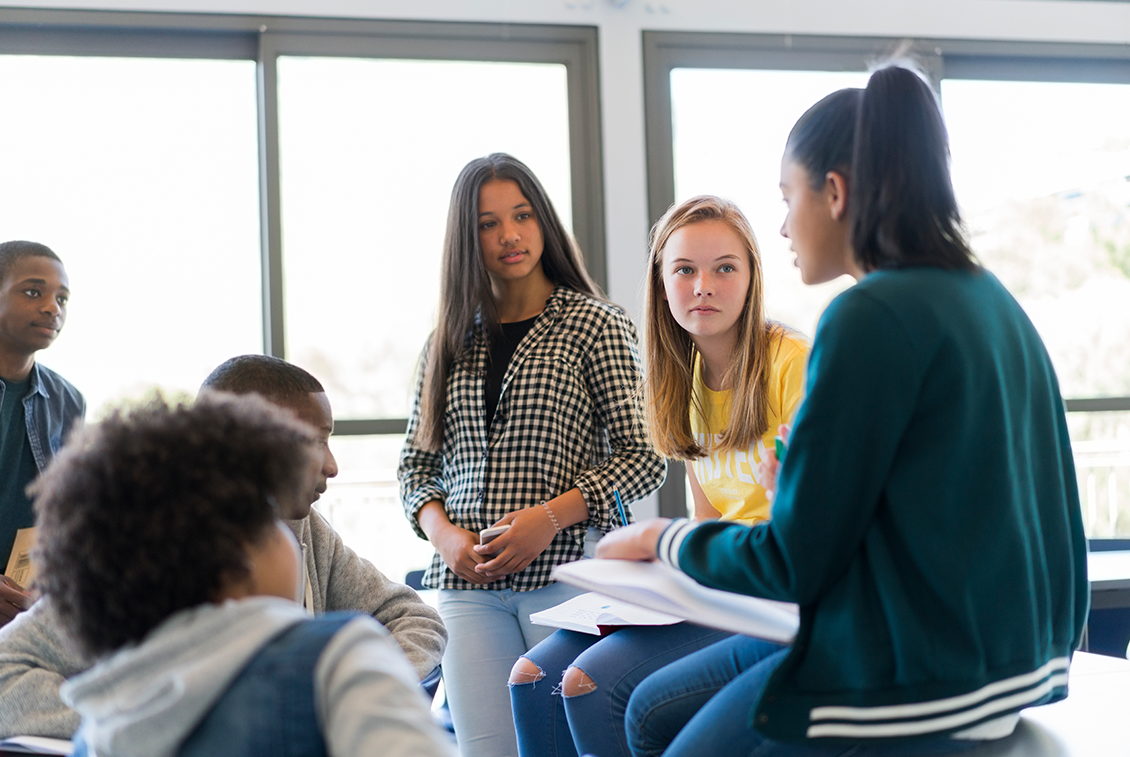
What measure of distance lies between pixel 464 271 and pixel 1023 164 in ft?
9.06

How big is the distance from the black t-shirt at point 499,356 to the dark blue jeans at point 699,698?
34.3 inches

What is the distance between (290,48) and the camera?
3215 mm

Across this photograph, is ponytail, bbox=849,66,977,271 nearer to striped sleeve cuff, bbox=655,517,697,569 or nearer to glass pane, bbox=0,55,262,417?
striped sleeve cuff, bbox=655,517,697,569

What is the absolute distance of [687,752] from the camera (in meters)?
1.04

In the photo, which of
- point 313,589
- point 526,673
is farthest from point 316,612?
point 526,673

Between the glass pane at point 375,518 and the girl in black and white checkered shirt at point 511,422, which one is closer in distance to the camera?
the girl in black and white checkered shirt at point 511,422

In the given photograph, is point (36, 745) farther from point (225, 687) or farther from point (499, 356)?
point (499, 356)

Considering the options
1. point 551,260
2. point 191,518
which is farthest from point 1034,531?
point 551,260

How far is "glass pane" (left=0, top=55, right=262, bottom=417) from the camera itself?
315cm

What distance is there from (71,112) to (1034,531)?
130 inches

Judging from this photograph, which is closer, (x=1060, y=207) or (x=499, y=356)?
(x=499, y=356)

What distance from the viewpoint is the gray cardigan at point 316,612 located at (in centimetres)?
107

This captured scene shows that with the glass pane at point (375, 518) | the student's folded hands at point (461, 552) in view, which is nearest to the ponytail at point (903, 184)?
the student's folded hands at point (461, 552)

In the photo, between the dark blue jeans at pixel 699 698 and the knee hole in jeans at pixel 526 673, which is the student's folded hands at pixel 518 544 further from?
the dark blue jeans at pixel 699 698
